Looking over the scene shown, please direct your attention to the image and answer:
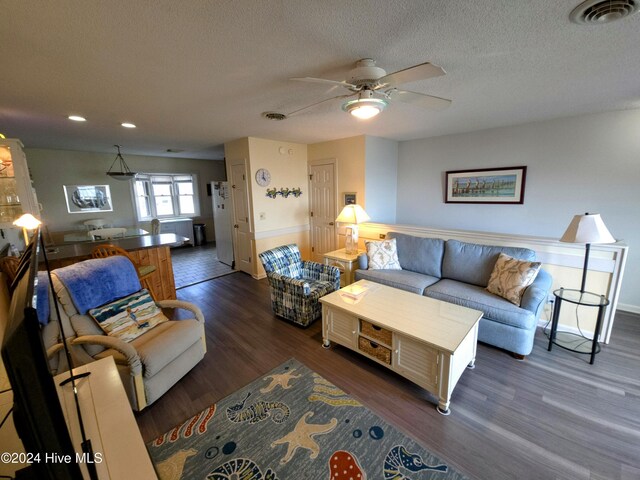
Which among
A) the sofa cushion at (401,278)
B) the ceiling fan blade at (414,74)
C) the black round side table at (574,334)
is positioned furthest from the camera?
the sofa cushion at (401,278)

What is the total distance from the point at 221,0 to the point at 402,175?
4358 millimetres

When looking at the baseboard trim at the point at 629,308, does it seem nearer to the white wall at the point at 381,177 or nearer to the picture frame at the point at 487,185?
the picture frame at the point at 487,185

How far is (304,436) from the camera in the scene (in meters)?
1.80

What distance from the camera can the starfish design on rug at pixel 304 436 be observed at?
1.70 meters

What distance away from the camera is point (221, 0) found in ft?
4.09

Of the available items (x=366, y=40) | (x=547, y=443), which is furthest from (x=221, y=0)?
(x=547, y=443)

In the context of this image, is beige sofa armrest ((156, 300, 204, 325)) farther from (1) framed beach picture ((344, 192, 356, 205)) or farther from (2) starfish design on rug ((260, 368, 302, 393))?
(1) framed beach picture ((344, 192, 356, 205))

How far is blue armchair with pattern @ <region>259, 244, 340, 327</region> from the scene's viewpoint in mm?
3057

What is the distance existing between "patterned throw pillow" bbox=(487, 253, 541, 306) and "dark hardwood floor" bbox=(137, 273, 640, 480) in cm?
59

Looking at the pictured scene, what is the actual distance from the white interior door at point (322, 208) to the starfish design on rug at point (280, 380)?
9.97ft

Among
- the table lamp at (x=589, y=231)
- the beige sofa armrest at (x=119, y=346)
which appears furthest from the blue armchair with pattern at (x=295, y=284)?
the table lamp at (x=589, y=231)

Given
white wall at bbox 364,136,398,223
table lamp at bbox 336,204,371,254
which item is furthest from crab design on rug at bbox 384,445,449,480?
white wall at bbox 364,136,398,223

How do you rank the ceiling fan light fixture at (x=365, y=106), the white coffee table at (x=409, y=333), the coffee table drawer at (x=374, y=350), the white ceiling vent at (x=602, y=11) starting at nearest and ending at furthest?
the white ceiling vent at (x=602, y=11), the ceiling fan light fixture at (x=365, y=106), the white coffee table at (x=409, y=333), the coffee table drawer at (x=374, y=350)

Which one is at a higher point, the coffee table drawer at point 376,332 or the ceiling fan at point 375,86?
the ceiling fan at point 375,86
